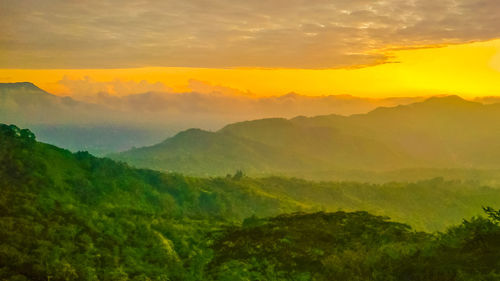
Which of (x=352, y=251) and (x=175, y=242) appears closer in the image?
(x=352, y=251)

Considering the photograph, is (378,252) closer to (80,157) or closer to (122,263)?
(122,263)

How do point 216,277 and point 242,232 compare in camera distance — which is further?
point 242,232

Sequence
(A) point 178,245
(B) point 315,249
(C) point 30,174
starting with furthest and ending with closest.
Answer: (C) point 30,174, (A) point 178,245, (B) point 315,249

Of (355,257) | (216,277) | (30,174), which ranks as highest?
(30,174)

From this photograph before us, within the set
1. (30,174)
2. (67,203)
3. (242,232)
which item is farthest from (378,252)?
(30,174)

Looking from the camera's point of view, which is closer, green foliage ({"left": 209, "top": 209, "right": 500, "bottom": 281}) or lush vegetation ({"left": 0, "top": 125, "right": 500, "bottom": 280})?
green foliage ({"left": 209, "top": 209, "right": 500, "bottom": 281})

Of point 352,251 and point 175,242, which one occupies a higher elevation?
point 352,251

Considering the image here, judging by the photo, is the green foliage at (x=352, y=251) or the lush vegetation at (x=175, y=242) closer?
the green foliage at (x=352, y=251)

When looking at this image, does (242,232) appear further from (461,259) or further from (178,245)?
(461,259)

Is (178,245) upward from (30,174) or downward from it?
downward

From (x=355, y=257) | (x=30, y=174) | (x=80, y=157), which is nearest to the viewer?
(x=355, y=257)
